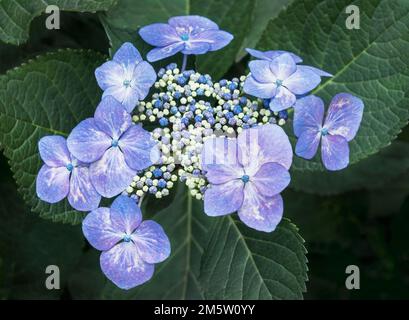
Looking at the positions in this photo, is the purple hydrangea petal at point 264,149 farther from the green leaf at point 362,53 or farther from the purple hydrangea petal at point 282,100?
the green leaf at point 362,53

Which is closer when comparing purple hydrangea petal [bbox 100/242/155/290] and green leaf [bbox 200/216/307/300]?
purple hydrangea petal [bbox 100/242/155/290]

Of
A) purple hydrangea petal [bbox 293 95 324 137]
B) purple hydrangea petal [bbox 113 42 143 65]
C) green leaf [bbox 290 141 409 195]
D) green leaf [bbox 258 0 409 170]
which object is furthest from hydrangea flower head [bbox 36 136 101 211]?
green leaf [bbox 290 141 409 195]

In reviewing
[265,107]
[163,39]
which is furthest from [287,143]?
[163,39]

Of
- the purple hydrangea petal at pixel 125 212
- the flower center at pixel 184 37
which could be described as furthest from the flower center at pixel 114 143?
the flower center at pixel 184 37

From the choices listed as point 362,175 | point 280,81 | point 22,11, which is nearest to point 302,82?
point 280,81

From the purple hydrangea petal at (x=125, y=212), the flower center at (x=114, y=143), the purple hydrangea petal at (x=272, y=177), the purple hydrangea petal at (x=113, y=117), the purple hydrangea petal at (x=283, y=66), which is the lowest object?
the purple hydrangea petal at (x=125, y=212)

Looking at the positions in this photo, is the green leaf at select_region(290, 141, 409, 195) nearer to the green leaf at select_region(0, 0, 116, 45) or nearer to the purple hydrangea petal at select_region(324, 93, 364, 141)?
the purple hydrangea petal at select_region(324, 93, 364, 141)

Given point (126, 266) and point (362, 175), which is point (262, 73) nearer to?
point (126, 266)
